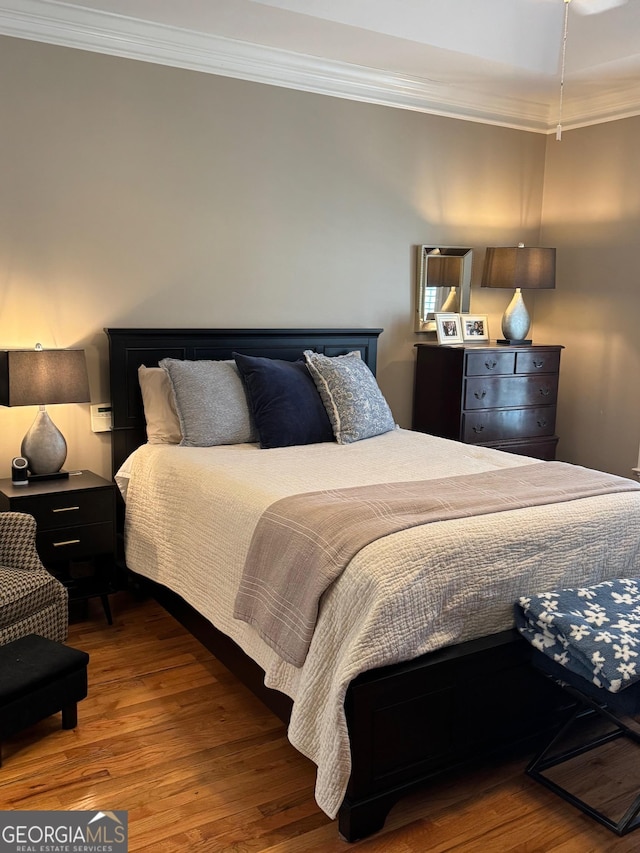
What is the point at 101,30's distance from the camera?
11.1 feet

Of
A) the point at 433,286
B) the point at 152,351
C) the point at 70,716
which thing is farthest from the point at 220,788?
the point at 433,286

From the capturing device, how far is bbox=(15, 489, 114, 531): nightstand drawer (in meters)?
3.10

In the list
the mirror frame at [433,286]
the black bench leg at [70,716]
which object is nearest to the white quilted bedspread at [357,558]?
the black bench leg at [70,716]

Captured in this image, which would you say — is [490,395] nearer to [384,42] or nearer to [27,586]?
[384,42]

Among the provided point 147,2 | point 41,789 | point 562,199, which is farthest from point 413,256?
point 41,789

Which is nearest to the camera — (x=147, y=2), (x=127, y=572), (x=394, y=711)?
(x=394, y=711)

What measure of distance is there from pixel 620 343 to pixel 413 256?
136 centimetres

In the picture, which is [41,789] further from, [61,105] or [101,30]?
[101,30]

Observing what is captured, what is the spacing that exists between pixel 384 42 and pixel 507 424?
7.09 feet

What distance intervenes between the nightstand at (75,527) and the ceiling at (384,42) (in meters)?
1.96

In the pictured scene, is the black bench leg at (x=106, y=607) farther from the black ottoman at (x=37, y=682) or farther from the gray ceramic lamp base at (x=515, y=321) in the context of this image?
the gray ceramic lamp base at (x=515, y=321)

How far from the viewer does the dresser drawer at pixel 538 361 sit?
4473 mm

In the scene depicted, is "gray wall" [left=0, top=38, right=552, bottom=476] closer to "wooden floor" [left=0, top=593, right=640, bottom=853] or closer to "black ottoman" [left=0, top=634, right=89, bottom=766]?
"black ottoman" [left=0, top=634, right=89, bottom=766]

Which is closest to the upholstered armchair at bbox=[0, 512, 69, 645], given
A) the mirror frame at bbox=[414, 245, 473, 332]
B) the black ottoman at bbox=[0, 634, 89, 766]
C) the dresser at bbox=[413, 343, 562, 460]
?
the black ottoman at bbox=[0, 634, 89, 766]
